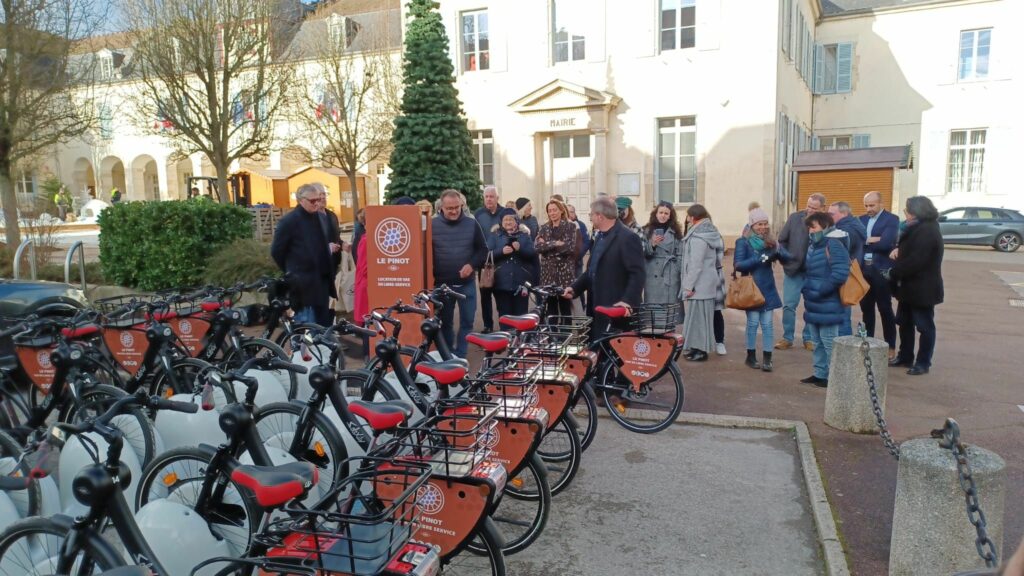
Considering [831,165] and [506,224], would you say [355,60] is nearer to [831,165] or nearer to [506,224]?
[831,165]

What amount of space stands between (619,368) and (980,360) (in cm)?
539

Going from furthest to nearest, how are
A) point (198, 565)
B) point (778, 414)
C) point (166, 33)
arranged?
point (166, 33) < point (778, 414) < point (198, 565)

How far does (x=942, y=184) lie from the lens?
87.7 feet

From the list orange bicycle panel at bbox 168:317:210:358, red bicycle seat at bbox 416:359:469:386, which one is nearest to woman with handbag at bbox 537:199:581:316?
orange bicycle panel at bbox 168:317:210:358

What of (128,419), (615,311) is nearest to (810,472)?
(615,311)

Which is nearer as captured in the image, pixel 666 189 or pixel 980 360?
pixel 980 360

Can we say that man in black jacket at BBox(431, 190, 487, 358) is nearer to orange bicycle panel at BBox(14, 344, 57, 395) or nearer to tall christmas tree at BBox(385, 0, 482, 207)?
orange bicycle panel at BBox(14, 344, 57, 395)

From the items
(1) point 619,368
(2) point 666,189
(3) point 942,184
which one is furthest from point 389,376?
(3) point 942,184

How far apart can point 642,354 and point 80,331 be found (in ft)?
14.1

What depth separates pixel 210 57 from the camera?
52.7ft

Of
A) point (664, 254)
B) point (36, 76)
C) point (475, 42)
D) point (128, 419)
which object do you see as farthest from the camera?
point (475, 42)

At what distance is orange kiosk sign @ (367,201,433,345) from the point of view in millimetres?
7469

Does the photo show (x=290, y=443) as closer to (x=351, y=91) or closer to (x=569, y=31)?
(x=569, y=31)

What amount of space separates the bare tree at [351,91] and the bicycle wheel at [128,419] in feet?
61.9
